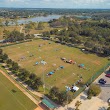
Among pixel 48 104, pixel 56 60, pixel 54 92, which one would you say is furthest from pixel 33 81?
pixel 56 60

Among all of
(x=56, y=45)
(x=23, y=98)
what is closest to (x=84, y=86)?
(x=23, y=98)

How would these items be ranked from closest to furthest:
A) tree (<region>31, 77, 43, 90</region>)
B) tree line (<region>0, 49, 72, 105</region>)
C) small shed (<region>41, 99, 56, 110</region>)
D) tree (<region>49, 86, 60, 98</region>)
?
small shed (<region>41, 99, 56, 110</region>)
tree line (<region>0, 49, 72, 105</region>)
tree (<region>49, 86, 60, 98</region>)
tree (<region>31, 77, 43, 90</region>)

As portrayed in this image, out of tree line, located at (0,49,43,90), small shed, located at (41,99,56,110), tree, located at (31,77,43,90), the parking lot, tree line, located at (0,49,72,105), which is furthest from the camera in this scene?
tree line, located at (0,49,43,90)

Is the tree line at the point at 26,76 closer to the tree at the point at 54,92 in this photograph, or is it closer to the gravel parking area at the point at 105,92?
the tree at the point at 54,92

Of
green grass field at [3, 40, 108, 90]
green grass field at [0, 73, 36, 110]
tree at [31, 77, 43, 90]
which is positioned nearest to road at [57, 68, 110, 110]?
green grass field at [3, 40, 108, 90]

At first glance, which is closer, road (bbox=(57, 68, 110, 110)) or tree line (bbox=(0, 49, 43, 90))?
road (bbox=(57, 68, 110, 110))

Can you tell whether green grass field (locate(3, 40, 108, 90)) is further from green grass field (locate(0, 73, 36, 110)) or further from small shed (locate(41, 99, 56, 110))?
green grass field (locate(0, 73, 36, 110))
